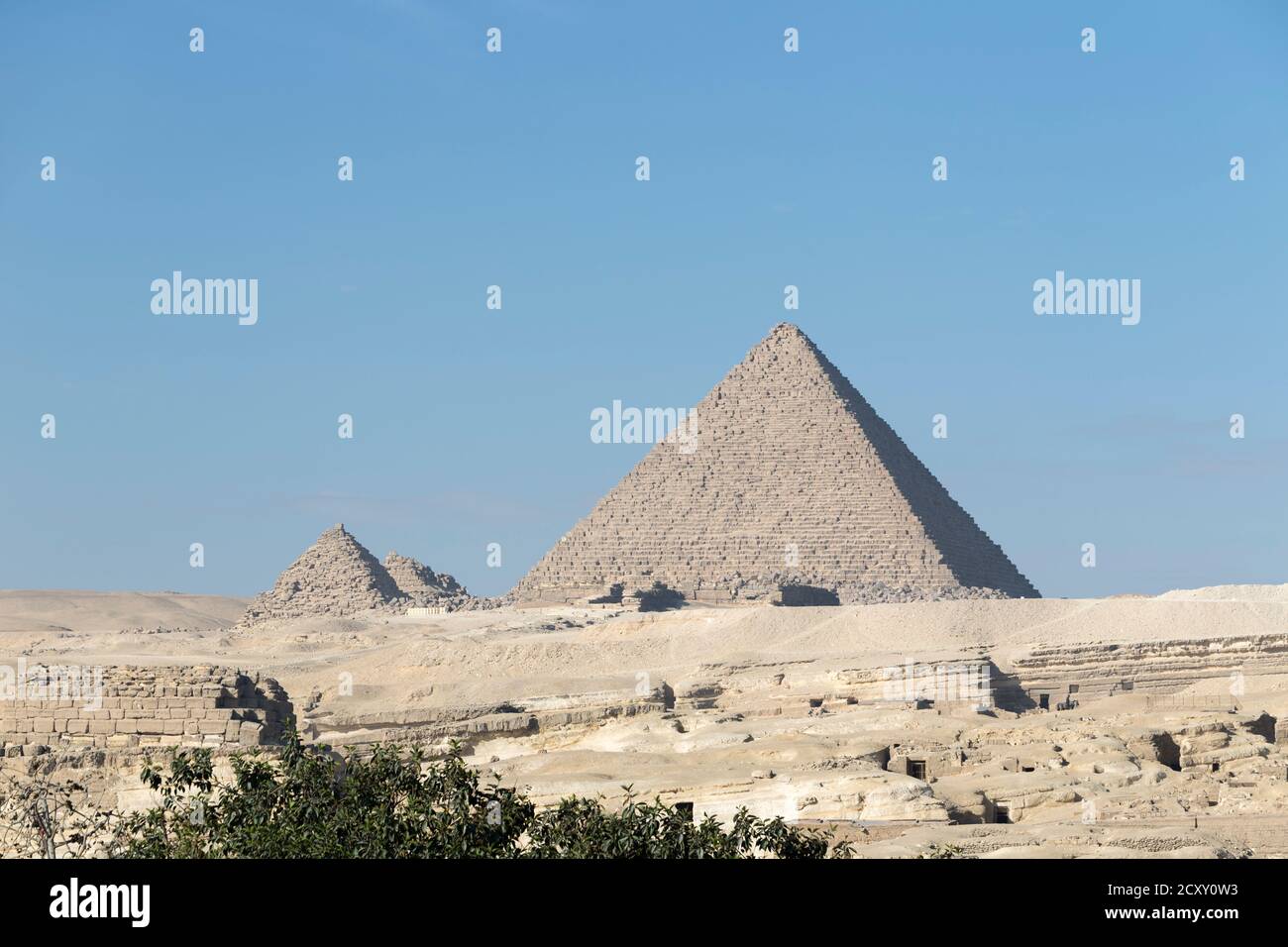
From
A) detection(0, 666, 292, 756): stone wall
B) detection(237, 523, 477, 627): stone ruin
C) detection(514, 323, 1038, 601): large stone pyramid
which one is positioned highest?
detection(514, 323, 1038, 601): large stone pyramid

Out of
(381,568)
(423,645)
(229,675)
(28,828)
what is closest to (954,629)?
(423,645)

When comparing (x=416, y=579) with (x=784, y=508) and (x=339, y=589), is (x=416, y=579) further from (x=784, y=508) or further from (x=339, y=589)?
(x=784, y=508)

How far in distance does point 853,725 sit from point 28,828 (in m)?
10.5

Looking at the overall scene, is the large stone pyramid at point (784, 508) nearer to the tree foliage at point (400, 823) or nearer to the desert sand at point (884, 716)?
the desert sand at point (884, 716)

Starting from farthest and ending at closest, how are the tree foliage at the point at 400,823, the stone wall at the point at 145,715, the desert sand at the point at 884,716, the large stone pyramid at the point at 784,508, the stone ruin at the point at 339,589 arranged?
the large stone pyramid at the point at 784,508
the stone ruin at the point at 339,589
the stone wall at the point at 145,715
the desert sand at the point at 884,716
the tree foliage at the point at 400,823

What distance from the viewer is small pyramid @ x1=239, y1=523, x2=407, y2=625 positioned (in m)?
87.2

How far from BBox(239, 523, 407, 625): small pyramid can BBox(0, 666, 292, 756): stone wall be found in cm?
6692

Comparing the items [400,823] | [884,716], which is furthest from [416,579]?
[400,823]

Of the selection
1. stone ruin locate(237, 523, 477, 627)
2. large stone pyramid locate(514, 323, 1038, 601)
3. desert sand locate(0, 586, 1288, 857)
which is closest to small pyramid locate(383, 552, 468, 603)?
stone ruin locate(237, 523, 477, 627)

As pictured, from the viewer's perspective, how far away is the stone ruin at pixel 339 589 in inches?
3420

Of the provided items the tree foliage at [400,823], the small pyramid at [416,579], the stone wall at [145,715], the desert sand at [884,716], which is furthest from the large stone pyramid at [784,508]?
the tree foliage at [400,823]

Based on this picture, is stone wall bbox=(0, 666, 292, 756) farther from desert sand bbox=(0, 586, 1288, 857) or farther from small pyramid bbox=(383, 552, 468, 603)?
small pyramid bbox=(383, 552, 468, 603)
